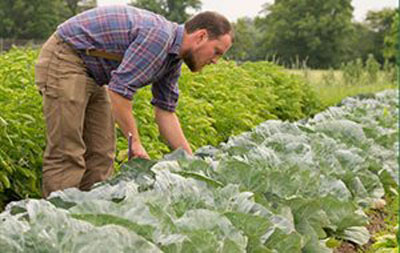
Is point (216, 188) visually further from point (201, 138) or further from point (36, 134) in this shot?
point (201, 138)

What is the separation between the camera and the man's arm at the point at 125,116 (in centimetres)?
413

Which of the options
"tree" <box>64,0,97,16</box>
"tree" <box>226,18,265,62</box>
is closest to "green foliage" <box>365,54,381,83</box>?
"tree" <box>226,18,265,62</box>

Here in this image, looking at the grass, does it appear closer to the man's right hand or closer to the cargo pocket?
the cargo pocket

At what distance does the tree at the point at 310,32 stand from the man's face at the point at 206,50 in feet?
181

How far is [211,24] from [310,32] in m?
57.1

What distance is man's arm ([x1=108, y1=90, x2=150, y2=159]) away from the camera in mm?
4133

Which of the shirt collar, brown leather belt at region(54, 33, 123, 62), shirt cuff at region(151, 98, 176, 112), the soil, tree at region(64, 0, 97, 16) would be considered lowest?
tree at region(64, 0, 97, 16)

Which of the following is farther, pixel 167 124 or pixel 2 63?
pixel 2 63

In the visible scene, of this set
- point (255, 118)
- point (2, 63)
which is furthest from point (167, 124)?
point (255, 118)

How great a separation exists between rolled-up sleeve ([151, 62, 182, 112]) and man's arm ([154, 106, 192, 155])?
0.16ft

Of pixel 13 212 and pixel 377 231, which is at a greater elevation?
pixel 13 212

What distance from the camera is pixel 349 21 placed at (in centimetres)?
6166

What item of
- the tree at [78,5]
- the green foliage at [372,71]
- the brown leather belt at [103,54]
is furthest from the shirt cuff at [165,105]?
the tree at [78,5]

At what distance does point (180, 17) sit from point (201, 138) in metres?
31.1
